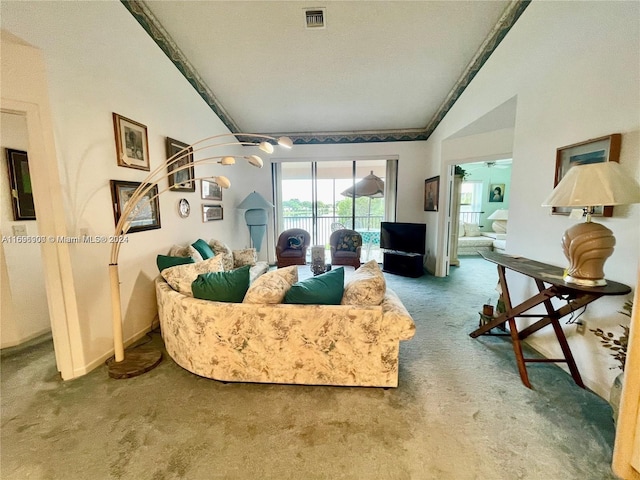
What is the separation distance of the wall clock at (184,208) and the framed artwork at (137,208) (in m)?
0.44

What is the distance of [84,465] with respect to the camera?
1355mm

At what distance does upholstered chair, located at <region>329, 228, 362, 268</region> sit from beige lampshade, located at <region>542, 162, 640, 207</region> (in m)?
3.43

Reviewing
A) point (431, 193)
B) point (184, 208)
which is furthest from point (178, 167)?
point (431, 193)

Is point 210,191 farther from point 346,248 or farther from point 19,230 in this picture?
point 346,248

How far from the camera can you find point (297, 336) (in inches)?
72.7

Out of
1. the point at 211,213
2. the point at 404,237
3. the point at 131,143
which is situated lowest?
the point at 404,237

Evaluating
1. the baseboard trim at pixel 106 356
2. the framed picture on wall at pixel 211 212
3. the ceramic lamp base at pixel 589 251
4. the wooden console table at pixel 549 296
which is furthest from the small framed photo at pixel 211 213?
the ceramic lamp base at pixel 589 251

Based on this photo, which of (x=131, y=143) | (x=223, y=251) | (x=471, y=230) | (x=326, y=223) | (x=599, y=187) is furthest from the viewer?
(x=471, y=230)

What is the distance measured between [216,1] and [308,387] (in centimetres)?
349

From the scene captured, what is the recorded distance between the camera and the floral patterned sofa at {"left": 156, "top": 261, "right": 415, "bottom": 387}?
181 cm


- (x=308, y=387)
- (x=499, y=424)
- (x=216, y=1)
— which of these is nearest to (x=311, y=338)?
(x=308, y=387)

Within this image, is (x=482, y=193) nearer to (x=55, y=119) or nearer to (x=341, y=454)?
(x=341, y=454)

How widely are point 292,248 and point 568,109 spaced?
4069 millimetres

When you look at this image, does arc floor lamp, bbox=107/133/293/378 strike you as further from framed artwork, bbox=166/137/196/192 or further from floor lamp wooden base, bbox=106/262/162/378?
framed artwork, bbox=166/137/196/192
